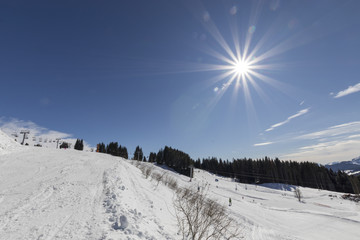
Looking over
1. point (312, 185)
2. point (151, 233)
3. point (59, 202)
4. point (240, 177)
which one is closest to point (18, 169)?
point (59, 202)

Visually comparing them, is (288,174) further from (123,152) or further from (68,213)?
(68,213)

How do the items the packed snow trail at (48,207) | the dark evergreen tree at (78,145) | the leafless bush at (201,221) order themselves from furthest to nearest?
the dark evergreen tree at (78,145) < the leafless bush at (201,221) < the packed snow trail at (48,207)

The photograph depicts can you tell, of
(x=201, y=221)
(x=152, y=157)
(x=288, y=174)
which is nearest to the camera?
(x=201, y=221)

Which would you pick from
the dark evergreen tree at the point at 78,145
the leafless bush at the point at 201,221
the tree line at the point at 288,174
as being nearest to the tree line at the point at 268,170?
the tree line at the point at 288,174

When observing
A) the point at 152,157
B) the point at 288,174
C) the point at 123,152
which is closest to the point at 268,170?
the point at 288,174

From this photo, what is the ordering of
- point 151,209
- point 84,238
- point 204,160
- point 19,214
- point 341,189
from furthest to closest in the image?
point 204,160, point 341,189, point 151,209, point 19,214, point 84,238

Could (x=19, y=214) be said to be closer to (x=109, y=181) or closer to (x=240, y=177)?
(x=109, y=181)

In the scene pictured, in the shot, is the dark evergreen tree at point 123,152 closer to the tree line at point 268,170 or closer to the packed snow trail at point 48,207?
the tree line at point 268,170

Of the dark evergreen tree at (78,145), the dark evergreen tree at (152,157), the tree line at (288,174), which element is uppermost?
the dark evergreen tree at (78,145)

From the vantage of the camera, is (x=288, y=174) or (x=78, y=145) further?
(x=78, y=145)

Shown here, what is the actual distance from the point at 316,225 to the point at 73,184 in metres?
26.2

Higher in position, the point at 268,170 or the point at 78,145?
the point at 78,145

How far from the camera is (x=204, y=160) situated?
4311 inches

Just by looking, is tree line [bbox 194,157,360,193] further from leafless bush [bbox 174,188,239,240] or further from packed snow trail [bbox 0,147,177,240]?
packed snow trail [bbox 0,147,177,240]
